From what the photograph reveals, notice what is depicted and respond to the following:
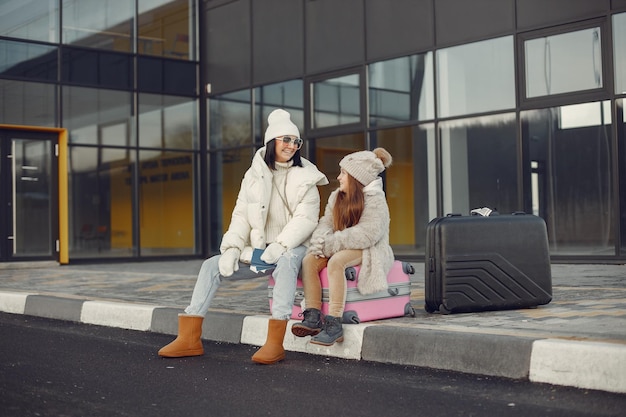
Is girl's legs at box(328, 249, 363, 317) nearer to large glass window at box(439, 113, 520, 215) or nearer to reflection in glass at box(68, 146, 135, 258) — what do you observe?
large glass window at box(439, 113, 520, 215)

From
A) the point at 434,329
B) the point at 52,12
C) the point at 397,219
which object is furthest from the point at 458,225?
the point at 52,12

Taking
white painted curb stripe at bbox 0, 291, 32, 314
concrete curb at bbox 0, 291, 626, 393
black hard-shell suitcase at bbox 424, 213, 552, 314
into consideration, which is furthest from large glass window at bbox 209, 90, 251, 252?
black hard-shell suitcase at bbox 424, 213, 552, 314

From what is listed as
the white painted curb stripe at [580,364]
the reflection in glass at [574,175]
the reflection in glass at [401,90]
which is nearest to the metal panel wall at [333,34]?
the reflection in glass at [401,90]

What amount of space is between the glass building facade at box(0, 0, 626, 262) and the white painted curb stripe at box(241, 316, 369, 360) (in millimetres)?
7085

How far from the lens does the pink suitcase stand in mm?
5328

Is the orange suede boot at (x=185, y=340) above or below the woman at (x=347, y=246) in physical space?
below

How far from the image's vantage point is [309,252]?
210 inches

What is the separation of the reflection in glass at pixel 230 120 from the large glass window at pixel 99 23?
2.16 meters

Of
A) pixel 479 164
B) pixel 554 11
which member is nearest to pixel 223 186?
pixel 479 164

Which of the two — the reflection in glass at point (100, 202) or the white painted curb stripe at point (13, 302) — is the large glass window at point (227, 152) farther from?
the white painted curb stripe at point (13, 302)

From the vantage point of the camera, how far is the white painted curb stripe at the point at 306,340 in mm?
5176

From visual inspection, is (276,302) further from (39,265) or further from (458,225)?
(39,265)

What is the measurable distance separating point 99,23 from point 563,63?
30.6ft

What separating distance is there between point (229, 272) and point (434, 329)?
4.46ft
